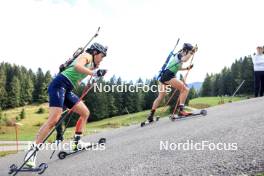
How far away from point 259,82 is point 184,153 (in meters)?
12.7

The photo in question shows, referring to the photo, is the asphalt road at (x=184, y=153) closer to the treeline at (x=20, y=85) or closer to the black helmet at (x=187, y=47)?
the black helmet at (x=187, y=47)

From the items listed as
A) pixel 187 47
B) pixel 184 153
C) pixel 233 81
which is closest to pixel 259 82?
pixel 187 47

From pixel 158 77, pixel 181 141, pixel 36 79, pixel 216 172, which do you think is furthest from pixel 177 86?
Answer: pixel 36 79

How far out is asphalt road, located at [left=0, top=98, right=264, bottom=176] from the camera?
23.3 ft

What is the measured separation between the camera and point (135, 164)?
8.25 meters

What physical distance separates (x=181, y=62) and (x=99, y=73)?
15.3 ft

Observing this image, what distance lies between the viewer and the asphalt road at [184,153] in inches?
279

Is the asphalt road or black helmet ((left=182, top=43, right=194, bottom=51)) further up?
black helmet ((left=182, top=43, right=194, bottom=51))

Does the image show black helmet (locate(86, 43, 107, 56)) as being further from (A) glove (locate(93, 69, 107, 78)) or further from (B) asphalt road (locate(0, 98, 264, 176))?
(B) asphalt road (locate(0, 98, 264, 176))

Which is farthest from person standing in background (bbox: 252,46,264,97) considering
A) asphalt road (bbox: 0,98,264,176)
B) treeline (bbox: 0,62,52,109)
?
Answer: treeline (bbox: 0,62,52,109)

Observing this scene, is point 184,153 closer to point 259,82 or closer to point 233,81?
point 259,82

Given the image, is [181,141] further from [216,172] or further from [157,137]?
[216,172]

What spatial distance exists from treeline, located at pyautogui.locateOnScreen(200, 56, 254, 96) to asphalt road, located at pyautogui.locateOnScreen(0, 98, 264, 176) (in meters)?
92.2

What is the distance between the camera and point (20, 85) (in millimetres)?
155125
